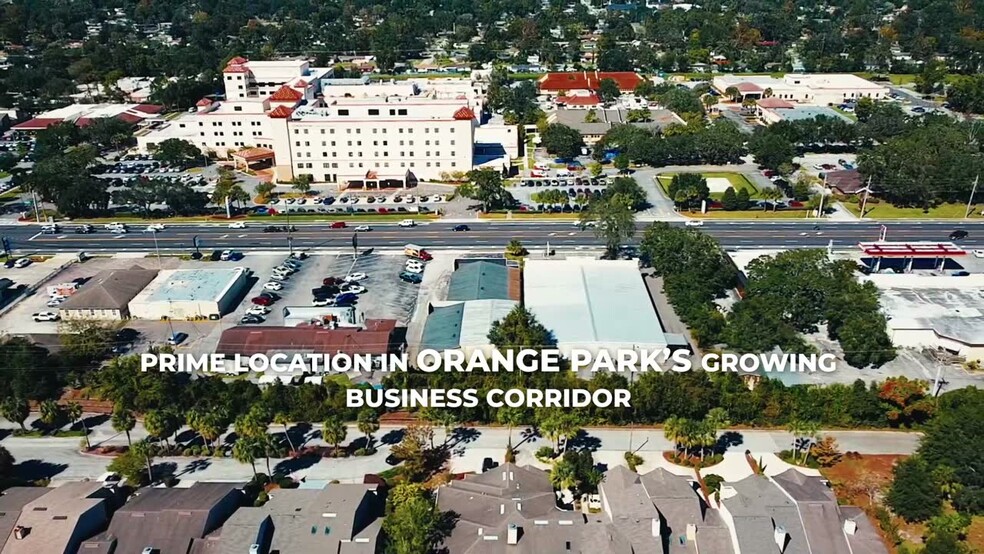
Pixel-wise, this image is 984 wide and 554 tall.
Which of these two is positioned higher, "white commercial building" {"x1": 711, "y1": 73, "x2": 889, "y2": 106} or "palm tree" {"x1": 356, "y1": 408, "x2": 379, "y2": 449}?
"white commercial building" {"x1": 711, "y1": 73, "x2": 889, "y2": 106}

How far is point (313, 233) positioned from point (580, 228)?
2883cm

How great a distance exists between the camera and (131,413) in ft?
153

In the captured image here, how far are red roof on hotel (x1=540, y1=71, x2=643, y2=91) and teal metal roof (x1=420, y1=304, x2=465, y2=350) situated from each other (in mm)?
94684

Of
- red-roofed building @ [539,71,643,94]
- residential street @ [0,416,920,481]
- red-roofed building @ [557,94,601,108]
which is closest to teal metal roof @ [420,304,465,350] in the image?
residential street @ [0,416,920,481]

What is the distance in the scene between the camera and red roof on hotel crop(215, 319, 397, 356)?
54.8 meters

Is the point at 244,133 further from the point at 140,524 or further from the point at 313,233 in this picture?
the point at 140,524

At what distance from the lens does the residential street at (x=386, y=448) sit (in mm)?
44344

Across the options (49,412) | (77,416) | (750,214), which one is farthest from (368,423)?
(750,214)

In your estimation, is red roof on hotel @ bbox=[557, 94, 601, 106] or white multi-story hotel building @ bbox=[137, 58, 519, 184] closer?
white multi-story hotel building @ bbox=[137, 58, 519, 184]

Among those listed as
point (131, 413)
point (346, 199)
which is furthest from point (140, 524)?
point (346, 199)

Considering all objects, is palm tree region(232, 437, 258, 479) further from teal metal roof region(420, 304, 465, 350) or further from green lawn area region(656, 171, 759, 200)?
green lawn area region(656, 171, 759, 200)

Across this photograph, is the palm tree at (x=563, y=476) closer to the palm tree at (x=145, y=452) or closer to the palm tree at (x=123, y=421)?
the palm tree at (x=145, y=452)

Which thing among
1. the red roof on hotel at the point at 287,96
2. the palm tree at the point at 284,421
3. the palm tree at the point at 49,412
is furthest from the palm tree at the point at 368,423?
the red roof on hotel at the point at 287,96

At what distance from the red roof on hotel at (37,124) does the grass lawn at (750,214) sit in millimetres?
101901
